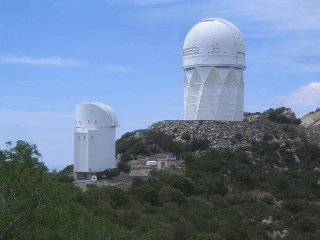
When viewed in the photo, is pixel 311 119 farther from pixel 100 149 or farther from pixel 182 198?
pixel 182 198

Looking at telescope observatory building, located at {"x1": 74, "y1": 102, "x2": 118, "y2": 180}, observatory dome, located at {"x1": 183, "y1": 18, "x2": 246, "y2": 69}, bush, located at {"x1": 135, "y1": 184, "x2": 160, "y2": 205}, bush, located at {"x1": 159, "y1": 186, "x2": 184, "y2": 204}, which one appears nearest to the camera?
bush, located at {"x1": 135, "y1": 184, "x2": 160, "y2": 205}

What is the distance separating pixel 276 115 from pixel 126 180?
26.8 metres

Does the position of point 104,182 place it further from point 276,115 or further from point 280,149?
point 276,115

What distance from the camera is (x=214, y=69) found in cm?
5294

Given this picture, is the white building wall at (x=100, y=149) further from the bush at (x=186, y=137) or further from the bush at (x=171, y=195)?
the bush at (x=186, y=137)

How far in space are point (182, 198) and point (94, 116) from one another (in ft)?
28.8

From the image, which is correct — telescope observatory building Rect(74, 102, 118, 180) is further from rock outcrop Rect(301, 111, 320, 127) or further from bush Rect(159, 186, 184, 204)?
rock outcrop Rect(301, 111, 320, 127)

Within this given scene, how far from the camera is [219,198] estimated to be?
39.3 m

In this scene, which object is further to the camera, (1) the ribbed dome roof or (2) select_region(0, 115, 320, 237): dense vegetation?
(1) the ribbed dome roof

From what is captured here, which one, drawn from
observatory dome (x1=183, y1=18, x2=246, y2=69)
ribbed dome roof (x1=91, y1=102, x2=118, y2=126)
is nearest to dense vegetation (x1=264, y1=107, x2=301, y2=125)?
observatory dome (x1=183, y1=18, x2=246, y2=69)

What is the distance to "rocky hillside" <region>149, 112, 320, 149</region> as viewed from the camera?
2031 inches

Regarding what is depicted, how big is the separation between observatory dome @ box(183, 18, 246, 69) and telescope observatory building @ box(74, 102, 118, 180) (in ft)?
47.1

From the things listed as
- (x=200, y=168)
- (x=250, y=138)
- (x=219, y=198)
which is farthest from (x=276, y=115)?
(x=219, y=198)

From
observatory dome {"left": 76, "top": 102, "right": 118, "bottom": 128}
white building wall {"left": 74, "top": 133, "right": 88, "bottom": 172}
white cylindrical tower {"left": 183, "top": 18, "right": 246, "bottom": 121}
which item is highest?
white cylindrical tower {"left": 183, "top": 18, "right": 246, "bottom": 121}
